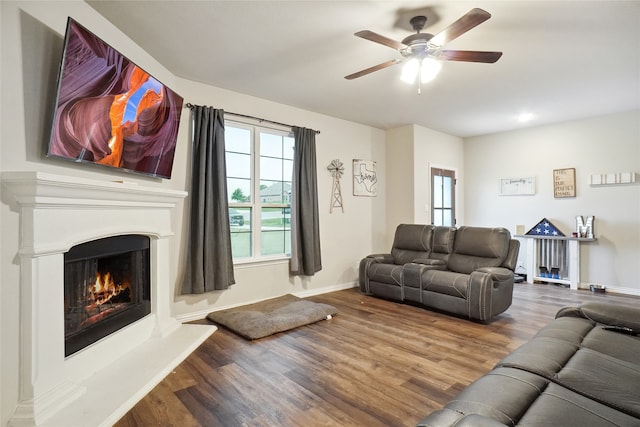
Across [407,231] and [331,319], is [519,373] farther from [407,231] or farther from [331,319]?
[407,231]

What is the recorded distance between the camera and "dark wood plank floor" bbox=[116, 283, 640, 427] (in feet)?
6.13

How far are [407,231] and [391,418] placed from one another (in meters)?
3.16

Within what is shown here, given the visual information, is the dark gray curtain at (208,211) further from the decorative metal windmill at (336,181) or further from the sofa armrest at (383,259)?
the sofa armrest at (383,259)

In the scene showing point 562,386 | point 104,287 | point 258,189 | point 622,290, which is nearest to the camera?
point 562,386

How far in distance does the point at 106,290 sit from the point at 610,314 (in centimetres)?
339

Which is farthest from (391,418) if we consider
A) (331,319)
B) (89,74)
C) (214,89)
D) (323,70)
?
(214,89)

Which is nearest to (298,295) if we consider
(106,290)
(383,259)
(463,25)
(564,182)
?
(383,259)

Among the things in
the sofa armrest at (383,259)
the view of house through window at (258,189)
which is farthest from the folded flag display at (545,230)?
the view of house through window at (258,189)

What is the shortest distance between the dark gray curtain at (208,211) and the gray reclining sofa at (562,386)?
2.88 meters

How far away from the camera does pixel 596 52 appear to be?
2.92 meters

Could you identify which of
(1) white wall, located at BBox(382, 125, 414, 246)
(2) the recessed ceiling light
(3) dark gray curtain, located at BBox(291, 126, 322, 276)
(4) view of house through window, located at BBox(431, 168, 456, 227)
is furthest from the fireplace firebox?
(2) the recessed ceiling light

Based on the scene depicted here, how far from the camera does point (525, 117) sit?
195 inches

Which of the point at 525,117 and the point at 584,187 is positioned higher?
the point at 525,117

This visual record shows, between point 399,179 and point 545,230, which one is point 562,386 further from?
point 545,230
